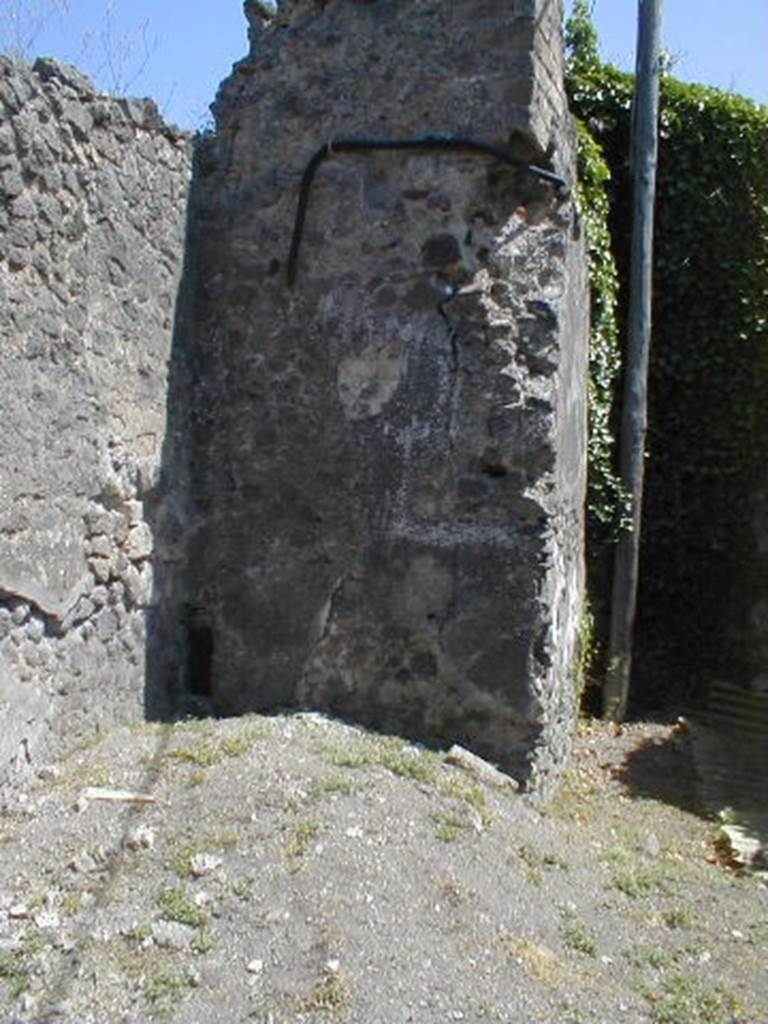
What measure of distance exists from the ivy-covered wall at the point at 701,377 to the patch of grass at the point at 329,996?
5.83m

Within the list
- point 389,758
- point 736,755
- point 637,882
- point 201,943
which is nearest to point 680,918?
point 637,882

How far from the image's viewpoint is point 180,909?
3898 mm

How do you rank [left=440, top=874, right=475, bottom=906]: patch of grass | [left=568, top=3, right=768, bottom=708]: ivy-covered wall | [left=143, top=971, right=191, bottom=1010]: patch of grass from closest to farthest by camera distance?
[left=143, top=971, right=191, bottom=1010]: patch of grass, [left=440, top=874, right=475, bottom=906]: patch of grass, [left=568, top=3, right=768, bottom=708]: ivy-covered wall

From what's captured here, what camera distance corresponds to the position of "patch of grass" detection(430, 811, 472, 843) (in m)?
4.68

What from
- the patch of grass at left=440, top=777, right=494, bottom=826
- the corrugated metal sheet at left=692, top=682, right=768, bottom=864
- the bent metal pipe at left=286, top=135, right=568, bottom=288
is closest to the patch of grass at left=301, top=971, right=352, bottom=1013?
the patch of grass at left=440, top=777, right=494, bottom=826

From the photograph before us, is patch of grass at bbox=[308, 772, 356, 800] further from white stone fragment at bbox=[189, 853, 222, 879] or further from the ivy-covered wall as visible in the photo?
the ivy-covered wall

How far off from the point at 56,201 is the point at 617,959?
3.34 metres

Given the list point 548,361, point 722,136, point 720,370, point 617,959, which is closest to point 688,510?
point 720,370

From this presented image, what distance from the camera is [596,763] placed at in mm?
7238

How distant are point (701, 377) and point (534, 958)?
6046mm

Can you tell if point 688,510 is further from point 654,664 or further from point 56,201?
point 56,201

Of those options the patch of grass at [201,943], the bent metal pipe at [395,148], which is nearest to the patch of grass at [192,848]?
the patch of grass at [201,943]

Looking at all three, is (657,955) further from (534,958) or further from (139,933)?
(139,933)

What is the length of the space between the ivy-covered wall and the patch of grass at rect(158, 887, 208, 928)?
225 inches
